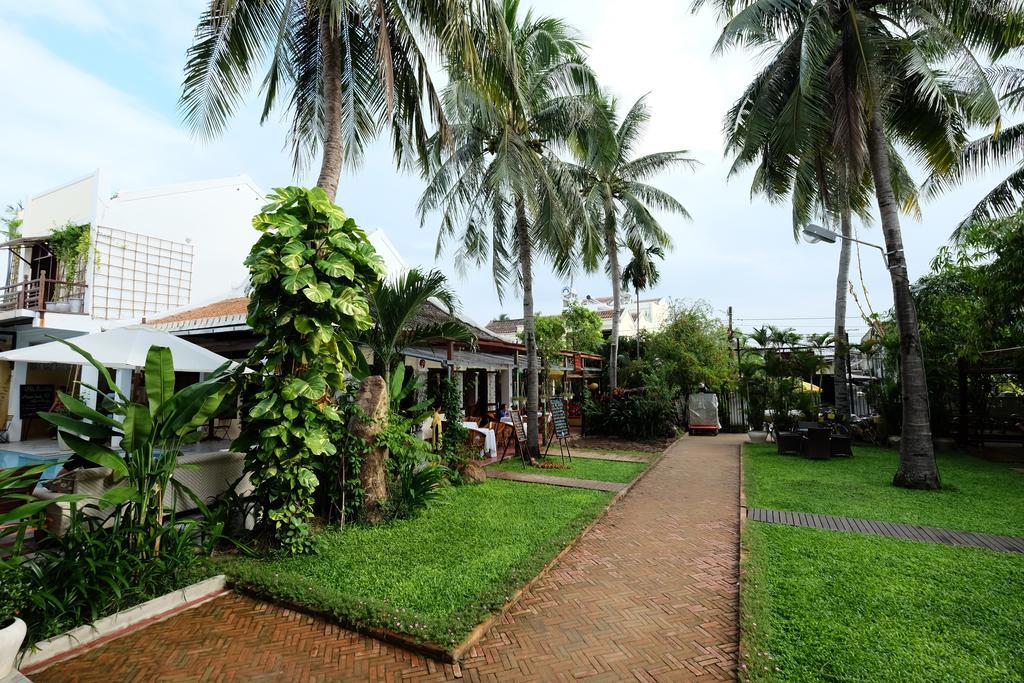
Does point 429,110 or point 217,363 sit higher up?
point 429,110

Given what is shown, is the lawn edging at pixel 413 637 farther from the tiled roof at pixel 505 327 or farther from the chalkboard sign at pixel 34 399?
the tiled roof at pixel 505 327

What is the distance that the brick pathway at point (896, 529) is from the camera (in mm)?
5361

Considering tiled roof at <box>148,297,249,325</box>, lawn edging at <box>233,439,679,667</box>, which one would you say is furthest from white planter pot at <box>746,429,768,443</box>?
tiled roof at <box>148,297,249,325</box>

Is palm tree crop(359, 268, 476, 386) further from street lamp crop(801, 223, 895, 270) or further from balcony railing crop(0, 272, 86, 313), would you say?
balcony railing crop(0, 272, 86, 313)

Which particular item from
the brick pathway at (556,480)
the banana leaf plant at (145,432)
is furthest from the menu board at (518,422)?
the banana leaf plant at (145,432)

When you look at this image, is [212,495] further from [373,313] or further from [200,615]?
[373,313]

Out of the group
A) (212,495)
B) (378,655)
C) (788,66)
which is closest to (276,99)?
(212,495)

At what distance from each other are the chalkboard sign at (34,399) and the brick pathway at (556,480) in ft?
46.8

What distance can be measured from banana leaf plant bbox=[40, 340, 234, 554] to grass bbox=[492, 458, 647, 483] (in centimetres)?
635

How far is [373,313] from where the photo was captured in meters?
7.06

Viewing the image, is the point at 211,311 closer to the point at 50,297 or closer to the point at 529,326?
the point at 50,297

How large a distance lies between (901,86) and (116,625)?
47.7 ft

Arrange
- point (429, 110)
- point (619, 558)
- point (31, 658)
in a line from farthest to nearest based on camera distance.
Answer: point (429, 110)
point (619, 558)
point (31, 658)

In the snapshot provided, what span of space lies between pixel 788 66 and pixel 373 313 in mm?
10570
